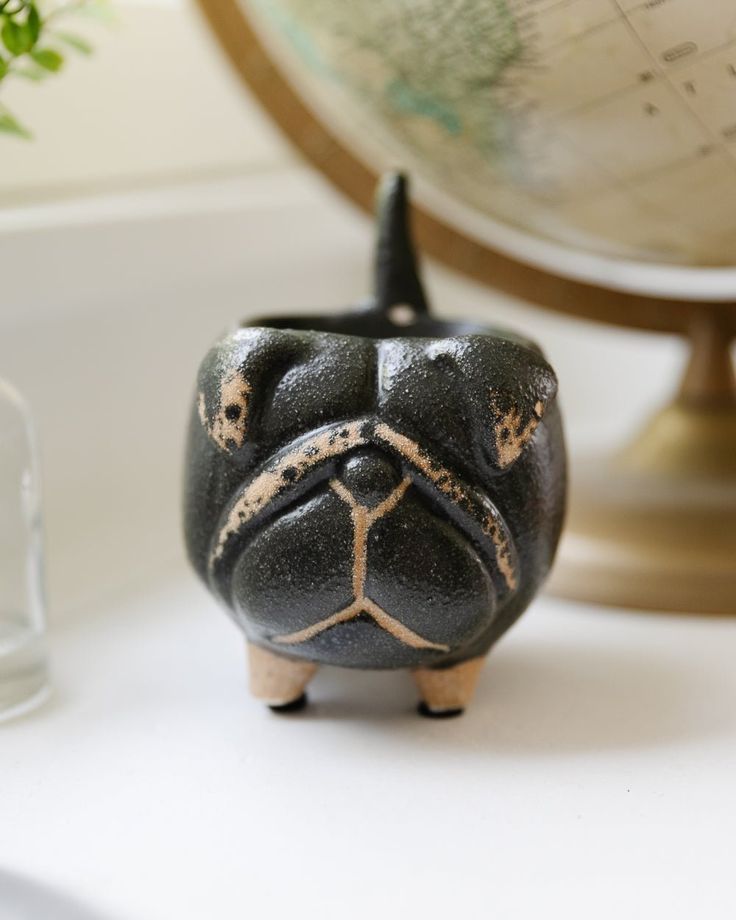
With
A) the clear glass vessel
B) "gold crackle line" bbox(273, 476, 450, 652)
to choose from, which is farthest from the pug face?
the clear glass vessel

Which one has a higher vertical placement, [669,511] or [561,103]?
[561,103]

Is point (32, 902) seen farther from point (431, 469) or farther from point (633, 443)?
point (633, 443)

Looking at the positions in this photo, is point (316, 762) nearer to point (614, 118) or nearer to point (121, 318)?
point (614, 118)

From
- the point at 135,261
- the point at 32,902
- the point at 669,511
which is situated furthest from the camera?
the point at 135,261

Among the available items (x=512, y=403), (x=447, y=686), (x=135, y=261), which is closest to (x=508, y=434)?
(x=512, y=403)

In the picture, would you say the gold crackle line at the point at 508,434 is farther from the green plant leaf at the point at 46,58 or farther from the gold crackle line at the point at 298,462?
the green plant leaf at the point at 46,58

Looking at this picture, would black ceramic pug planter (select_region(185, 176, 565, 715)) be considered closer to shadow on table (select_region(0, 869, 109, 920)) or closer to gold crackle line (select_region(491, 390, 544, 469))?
gold crackle line (select_region(491, 390, 544, 469))

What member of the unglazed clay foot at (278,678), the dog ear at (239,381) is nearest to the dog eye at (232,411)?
the dog ear at (239,381)

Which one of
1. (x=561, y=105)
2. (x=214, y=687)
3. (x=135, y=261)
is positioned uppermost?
(x=561, y=105)
